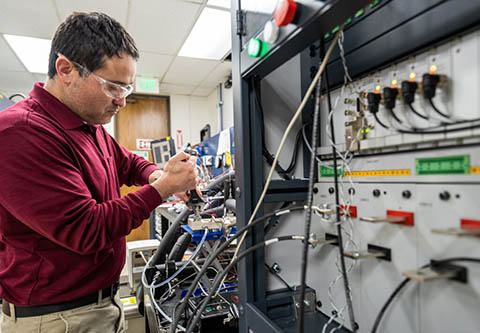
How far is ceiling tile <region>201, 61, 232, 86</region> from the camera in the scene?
3.74 meters

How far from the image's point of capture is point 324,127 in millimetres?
883

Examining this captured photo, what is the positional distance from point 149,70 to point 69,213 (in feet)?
11.5

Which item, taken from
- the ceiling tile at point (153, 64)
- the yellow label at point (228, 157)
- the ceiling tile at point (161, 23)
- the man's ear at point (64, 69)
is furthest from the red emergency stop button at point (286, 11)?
the ceiling tile at point (153, 64)

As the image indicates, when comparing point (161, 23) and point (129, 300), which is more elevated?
point (161, 23)

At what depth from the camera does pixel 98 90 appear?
0.91 metres

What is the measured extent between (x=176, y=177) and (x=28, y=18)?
273cm

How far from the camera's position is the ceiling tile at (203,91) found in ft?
15.3

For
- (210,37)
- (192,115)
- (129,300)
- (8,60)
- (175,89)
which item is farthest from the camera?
(192,115)

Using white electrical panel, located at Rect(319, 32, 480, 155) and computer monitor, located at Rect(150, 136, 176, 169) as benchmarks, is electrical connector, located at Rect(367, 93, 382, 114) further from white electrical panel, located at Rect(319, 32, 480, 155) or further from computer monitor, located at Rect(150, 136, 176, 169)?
computer monitor, located at Rect(150, 136, 176, 169)

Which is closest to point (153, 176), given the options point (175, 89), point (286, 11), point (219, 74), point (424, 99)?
point (286, 11)

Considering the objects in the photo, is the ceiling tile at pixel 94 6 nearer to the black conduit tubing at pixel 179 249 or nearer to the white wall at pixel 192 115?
the black conduit tubing at pixel 179 249

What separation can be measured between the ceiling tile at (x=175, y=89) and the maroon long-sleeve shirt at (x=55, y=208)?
3692mm

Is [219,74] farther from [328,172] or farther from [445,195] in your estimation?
[445,195]

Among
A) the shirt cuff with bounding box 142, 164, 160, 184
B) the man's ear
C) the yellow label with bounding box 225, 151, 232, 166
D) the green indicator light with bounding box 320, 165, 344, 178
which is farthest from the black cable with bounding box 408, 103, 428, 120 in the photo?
the yellow label with bounding box 225, 151, 232, 166
